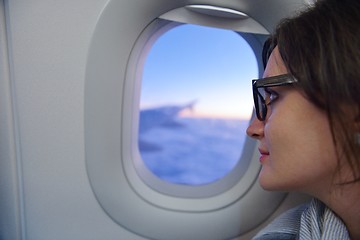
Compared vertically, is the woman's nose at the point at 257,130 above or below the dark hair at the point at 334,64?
below

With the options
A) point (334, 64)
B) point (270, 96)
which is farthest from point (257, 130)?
point (334, 64)

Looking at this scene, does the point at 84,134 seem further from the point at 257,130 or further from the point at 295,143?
the point at 295,143

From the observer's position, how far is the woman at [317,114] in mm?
605

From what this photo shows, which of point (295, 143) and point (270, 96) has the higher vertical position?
point (270, 96)

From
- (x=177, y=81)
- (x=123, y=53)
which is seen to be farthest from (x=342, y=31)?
(x=177, y=81)

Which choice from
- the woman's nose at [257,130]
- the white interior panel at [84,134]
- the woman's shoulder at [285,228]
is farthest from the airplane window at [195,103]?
the woman's nose at [257,130]

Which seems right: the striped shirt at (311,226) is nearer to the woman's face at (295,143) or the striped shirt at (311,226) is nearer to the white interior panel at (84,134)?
the woman's face at (295,143)

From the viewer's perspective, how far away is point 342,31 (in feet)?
2.00

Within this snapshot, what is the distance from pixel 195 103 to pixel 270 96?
0.97m

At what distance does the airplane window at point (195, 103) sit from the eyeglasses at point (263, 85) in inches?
20.9

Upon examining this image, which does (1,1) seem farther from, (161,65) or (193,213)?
(193,213)

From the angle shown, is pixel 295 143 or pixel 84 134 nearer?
pixel 295 143

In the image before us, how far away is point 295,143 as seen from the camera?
2.25 feet

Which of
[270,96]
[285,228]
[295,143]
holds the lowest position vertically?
[285,228]
